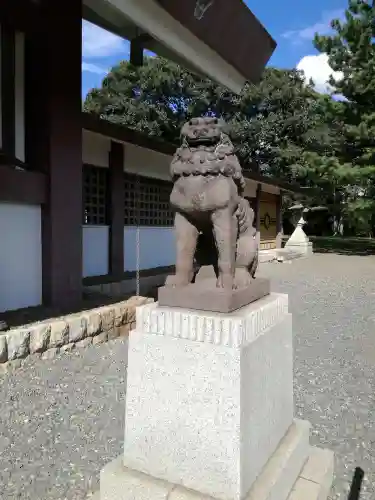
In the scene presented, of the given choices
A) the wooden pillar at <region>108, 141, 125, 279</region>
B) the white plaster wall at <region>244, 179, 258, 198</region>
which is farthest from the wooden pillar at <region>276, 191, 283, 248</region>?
the wooden pillar at <region>108, 141, 125, 279</region>

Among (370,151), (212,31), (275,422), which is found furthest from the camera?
(370,151)

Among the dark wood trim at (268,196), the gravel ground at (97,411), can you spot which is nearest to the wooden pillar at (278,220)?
the dark wood trim at (268,196)

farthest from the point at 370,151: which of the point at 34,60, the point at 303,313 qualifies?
the point at 34,60

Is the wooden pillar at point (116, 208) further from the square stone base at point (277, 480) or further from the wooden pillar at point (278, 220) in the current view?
the wooden pillar at point (278, 220)

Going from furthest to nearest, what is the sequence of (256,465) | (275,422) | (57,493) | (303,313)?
(303,313) < (57,493) < (275,422) < (256,465)

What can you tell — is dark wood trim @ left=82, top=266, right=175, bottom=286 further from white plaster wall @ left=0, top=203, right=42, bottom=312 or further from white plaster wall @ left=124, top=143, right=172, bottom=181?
white plaster wall @ left=124, top=143, right=172, bottom=181

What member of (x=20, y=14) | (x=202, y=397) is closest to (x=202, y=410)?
(x=202, y=397)

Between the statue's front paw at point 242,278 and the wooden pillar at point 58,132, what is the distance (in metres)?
3.72

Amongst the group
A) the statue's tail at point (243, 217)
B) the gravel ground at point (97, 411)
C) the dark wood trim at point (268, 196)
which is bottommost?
the gravel ground at point (97, 411)

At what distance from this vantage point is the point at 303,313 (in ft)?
23.5

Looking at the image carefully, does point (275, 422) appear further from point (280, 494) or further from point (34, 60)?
point (34, 60)

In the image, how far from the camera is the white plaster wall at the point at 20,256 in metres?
5.06

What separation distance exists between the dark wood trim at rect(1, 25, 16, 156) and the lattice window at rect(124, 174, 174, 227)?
3637mm

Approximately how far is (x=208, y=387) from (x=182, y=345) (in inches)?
8.5
